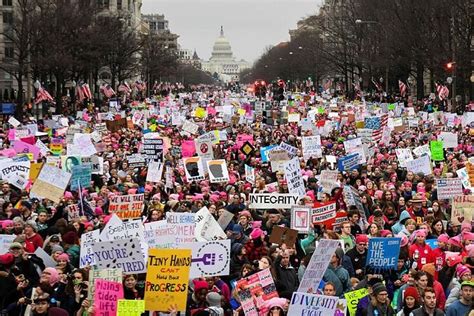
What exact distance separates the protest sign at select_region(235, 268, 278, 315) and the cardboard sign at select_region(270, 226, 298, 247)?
106 inches

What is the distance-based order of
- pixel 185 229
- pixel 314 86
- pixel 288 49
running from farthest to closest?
pixel 288 49 → pixel 314 86 → pixel 185 229

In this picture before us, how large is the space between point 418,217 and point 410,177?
185 inches

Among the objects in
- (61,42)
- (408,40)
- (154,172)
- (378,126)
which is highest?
(61,42)

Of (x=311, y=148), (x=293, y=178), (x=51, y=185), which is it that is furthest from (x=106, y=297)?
(x=311, y=148)

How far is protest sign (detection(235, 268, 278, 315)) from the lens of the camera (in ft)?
33.9

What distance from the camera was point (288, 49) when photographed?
155375 mm

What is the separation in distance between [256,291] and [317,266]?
649 mm

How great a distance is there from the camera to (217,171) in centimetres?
2178

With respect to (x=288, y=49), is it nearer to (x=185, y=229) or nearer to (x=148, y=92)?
(x=148, y=92)

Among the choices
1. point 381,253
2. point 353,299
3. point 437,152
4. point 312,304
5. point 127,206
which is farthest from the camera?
point 437,152

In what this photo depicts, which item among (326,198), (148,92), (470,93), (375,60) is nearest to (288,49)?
(148,92)

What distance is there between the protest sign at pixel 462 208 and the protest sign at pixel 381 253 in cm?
373

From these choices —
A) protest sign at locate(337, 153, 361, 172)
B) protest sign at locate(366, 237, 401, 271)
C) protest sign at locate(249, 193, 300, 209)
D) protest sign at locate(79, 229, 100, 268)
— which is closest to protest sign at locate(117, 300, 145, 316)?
protest sign at locate(79, 229, 100, 268)

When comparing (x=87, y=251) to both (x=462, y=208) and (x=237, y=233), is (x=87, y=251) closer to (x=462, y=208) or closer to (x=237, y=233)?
(x=237, y=233)
